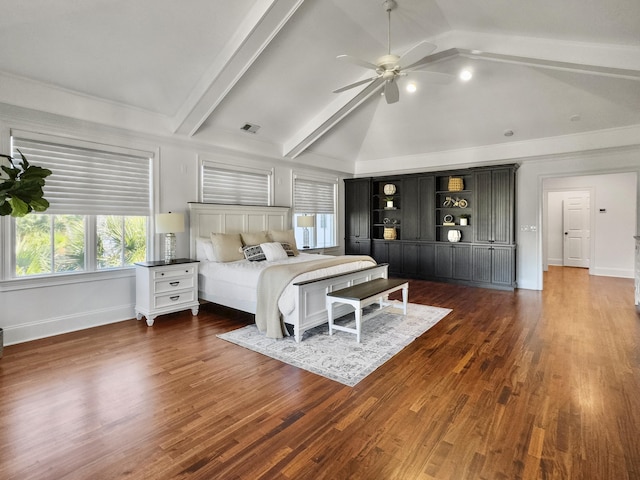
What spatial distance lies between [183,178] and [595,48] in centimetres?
540

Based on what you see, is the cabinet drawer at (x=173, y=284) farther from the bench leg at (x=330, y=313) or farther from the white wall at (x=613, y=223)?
the white wall at (x=613, y=223)

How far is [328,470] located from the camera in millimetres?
1794

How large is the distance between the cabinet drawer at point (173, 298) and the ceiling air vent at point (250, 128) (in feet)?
8.98

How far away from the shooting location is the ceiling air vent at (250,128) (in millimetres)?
5527

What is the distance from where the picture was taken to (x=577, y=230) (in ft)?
29.8

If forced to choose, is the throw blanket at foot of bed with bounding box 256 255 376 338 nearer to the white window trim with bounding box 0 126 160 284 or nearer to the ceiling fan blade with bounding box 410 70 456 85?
the white window trim with bounding box 0 126 160 284

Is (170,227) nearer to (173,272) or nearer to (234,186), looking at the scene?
(173,272)

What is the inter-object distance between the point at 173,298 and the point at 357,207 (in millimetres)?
5095

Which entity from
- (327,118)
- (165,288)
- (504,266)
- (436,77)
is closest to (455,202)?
(504,266)

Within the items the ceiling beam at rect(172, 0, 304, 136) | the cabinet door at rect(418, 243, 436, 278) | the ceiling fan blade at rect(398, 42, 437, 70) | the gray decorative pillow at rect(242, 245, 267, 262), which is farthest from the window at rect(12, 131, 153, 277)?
the cabinet door at rect(418, 243, 436, 278)

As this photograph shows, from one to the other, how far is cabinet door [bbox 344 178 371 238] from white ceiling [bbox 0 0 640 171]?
101 inches

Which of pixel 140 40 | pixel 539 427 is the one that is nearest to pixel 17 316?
pixel 140 40

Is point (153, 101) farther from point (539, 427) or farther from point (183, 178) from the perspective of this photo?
point (539, 427)

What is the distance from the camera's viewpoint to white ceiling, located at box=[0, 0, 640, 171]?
329 cm
